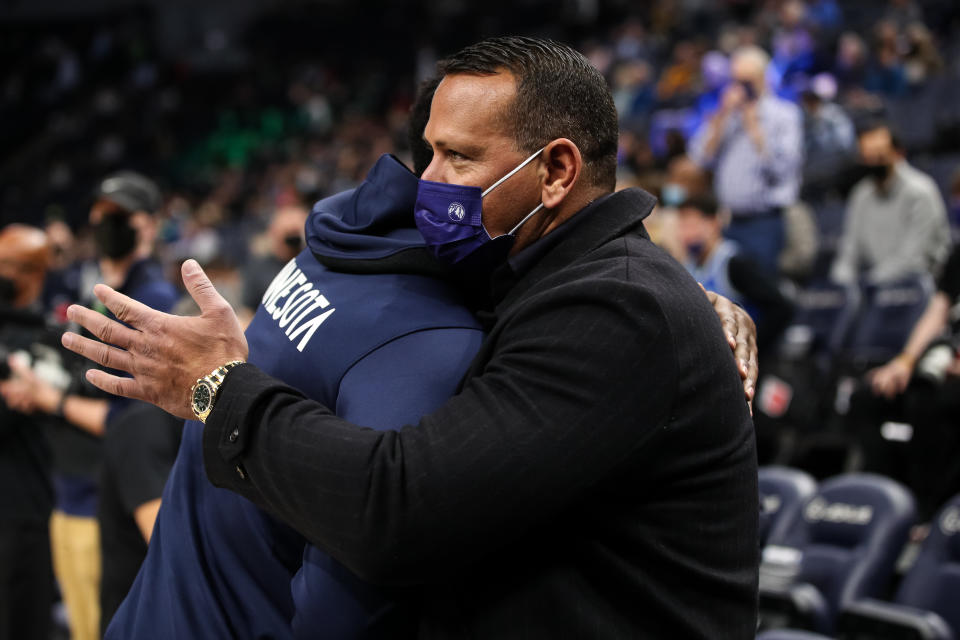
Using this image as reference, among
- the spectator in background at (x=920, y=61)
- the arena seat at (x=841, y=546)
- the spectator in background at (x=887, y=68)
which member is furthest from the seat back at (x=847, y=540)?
the spectator in background at (x=887, y=68)

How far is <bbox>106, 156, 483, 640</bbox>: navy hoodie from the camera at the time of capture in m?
1.40

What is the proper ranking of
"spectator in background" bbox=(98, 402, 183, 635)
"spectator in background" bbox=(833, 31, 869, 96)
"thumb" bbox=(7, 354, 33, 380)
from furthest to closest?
"spectator in background" bbox=(833, 31, 869, 96), "thumb" bbox=(7, 354, 33, 380), "spectator in background" bbox=(98, 402, 183, 635)

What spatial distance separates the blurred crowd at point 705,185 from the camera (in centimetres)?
420

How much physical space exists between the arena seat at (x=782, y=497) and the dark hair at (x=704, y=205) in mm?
1302

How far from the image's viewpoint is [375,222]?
163 centimetres

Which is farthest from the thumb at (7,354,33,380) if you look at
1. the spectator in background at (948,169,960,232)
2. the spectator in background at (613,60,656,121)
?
the spectator in background at (613,60,656,121)

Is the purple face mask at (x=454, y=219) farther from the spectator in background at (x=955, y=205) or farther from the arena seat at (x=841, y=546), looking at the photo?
the spectator in background at (x=955, y=205)

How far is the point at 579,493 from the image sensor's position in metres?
1.27

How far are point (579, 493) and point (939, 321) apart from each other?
420 centimetres

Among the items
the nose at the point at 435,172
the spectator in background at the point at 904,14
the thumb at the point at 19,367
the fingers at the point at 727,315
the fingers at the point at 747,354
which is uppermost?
the nose at the point at 435,172

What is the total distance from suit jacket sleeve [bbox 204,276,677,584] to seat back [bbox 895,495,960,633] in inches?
105

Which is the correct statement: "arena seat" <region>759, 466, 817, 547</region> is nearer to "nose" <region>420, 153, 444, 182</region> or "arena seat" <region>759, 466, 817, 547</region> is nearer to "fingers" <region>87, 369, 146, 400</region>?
"nose" <region>420, 153, 444, 182</region>

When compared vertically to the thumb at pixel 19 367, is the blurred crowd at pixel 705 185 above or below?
below

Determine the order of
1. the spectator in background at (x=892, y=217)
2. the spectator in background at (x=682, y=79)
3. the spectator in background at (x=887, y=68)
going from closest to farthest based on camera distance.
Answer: the spectator in background at (x=892, y=217) < the spectator in background at (x=887, y=68) < the spectator in background at (x=682, y=79)
